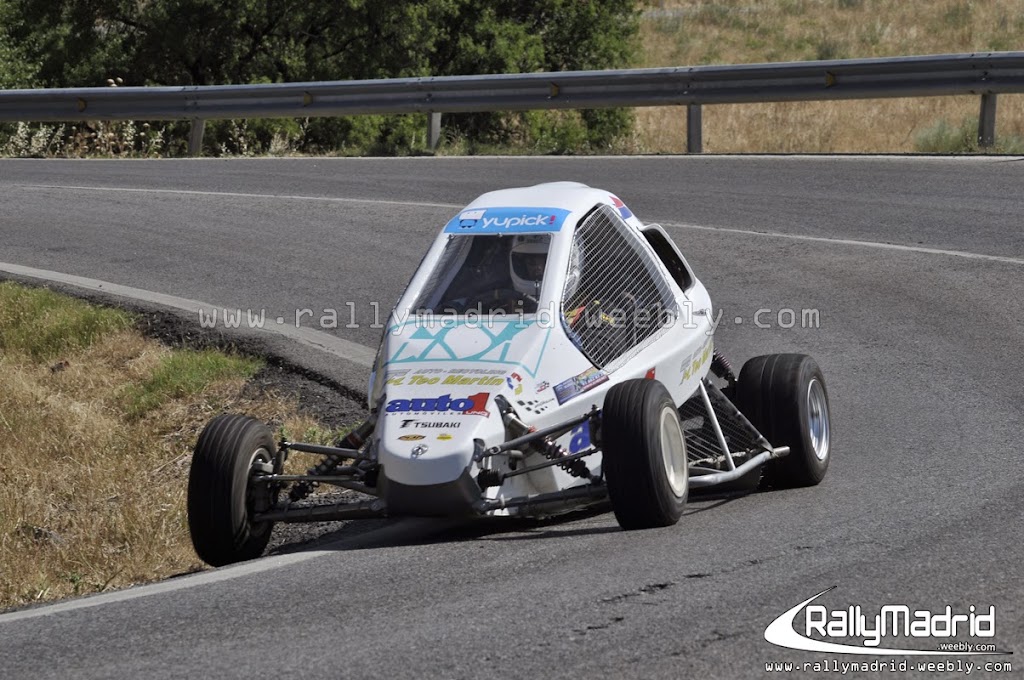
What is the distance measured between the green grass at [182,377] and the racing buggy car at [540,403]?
2.53m

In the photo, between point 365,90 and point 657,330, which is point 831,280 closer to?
point 657,330

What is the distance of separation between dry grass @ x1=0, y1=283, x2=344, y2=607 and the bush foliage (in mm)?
14364

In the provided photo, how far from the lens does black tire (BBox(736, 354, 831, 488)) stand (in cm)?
736

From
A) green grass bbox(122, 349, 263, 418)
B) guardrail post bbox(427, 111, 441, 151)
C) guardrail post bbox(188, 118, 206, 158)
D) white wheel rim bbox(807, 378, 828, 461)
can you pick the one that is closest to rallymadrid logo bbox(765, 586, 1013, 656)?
white wheel rim bbox(807, 378, 828, 461)

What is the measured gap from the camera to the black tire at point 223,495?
6.21 m

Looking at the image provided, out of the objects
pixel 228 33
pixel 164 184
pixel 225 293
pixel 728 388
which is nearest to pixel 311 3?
pixel 228 33

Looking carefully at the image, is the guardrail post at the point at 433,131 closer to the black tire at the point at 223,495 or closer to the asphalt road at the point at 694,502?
the asphalt road at the point at 694,502

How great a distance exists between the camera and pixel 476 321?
6867mm

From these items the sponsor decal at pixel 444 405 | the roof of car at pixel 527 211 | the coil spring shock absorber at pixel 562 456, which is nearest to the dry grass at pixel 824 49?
the roof of car at pixel 527 211

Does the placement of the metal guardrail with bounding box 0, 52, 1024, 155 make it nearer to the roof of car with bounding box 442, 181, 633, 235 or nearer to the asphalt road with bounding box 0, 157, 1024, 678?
the asphalt road with bounding box 0, 157, 1024, 678

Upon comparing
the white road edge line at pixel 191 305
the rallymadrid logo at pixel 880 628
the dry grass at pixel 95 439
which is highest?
the rallymadrid logo at pixel 880 628

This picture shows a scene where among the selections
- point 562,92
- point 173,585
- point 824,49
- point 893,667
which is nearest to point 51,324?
point 173,585

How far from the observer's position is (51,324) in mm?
11633

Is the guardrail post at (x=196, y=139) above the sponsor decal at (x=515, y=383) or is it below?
below
